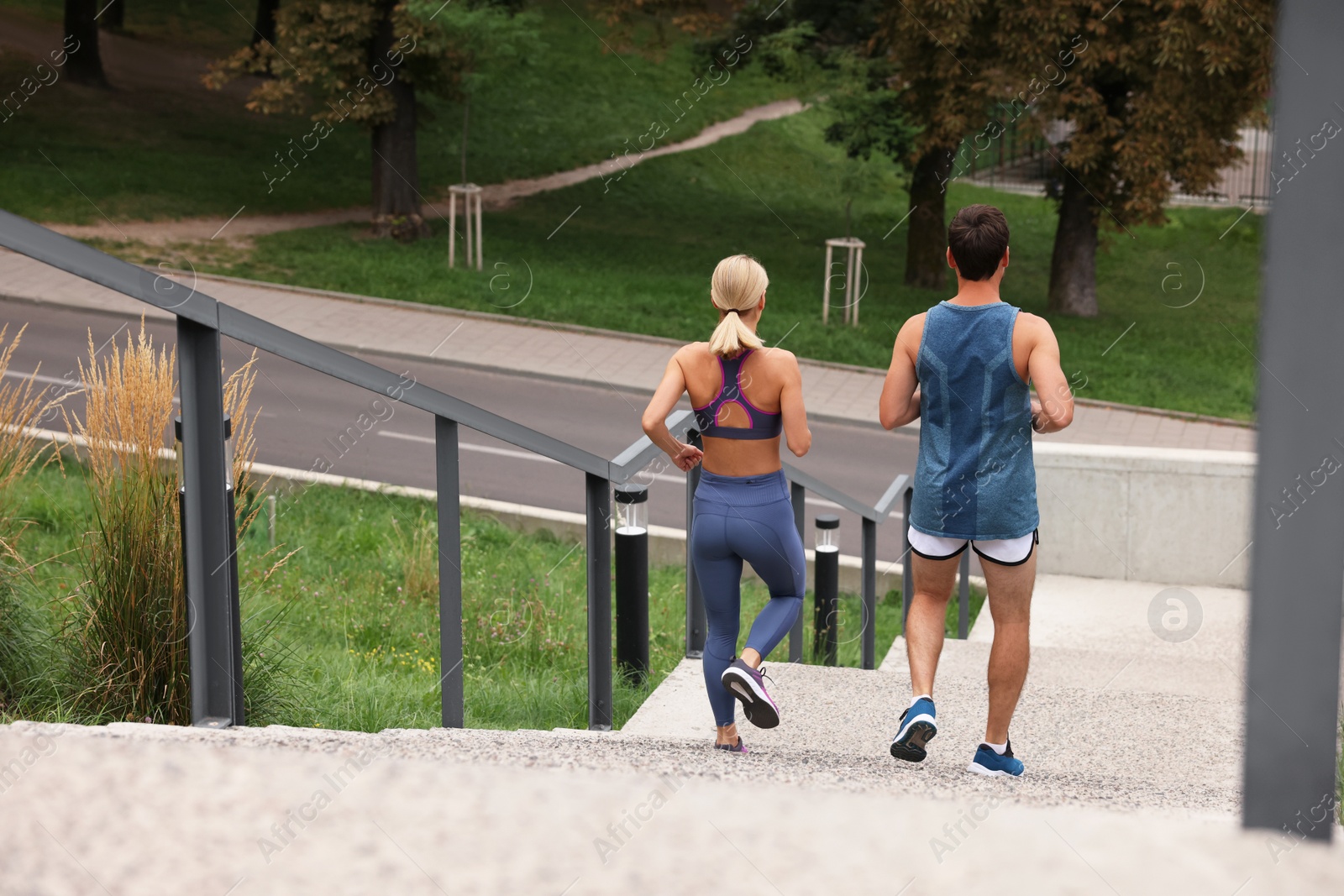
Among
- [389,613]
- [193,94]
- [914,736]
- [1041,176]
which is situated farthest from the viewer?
[1041,176]

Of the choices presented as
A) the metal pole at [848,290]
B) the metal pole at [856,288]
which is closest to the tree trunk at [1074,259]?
the metal pole at [856,288]

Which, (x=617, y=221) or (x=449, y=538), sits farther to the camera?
(x=617, y=221)

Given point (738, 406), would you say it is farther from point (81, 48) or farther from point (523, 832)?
point (81, 48)

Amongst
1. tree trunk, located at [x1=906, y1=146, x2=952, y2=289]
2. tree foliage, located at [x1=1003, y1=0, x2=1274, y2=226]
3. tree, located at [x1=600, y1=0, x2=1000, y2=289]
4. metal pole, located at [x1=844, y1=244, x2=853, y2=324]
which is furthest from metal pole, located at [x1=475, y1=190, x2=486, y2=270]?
tree foliage, located at [x1=1003, y1=0, x2=1274, y2=226]

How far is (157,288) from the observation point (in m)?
3.25

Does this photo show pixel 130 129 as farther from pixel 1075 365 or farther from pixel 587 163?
pixel 1075 365

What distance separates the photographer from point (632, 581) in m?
6.18

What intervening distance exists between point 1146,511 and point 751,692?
831cm

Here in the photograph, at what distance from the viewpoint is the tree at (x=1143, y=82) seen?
61.8 feet

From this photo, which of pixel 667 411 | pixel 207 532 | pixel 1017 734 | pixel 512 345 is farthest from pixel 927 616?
pixel 512 345

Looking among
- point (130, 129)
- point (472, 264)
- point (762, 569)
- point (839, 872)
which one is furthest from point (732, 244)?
point (839, 872)

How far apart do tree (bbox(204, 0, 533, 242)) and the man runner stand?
16.8m

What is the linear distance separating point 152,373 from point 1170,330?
70.3ft

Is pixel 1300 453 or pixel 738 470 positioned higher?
pixel 1300 453
